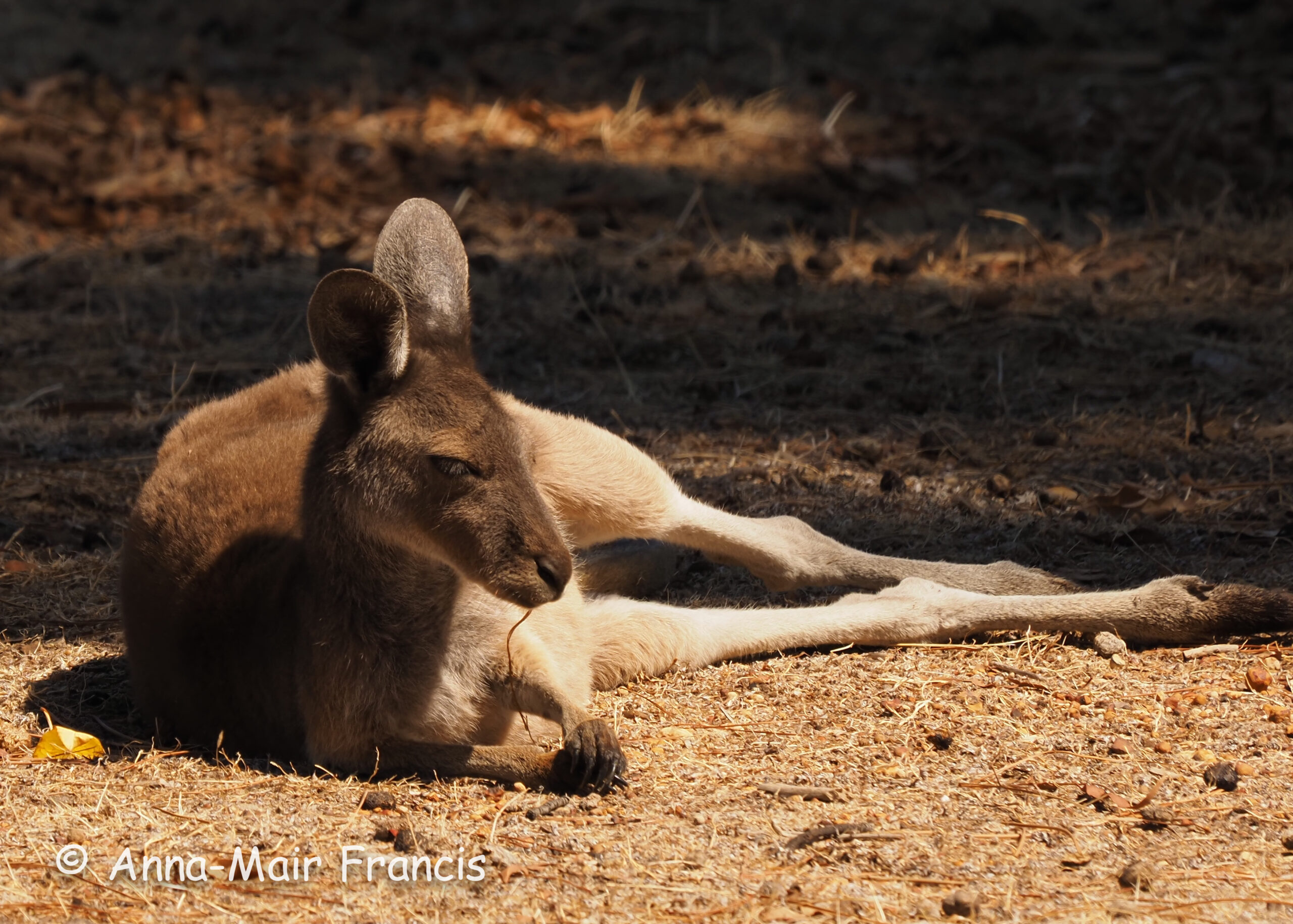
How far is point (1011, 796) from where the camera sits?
2.70 meters

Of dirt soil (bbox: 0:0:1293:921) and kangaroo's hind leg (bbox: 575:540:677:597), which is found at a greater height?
dirt soil (bbox: 0:0:1293:921)

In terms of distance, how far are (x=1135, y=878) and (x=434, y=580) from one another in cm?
152

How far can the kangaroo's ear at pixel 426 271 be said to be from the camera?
2.93 meters

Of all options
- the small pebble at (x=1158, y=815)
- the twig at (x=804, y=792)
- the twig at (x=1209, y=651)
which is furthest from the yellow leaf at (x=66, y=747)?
the twig at (x=1209, y=651)

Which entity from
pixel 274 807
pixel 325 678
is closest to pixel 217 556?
pixel 325 678

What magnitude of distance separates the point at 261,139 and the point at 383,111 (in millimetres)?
920

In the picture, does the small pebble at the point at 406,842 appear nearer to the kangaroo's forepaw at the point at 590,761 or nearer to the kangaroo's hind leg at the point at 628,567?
the kangaroo's forepaw at the point at 590,761

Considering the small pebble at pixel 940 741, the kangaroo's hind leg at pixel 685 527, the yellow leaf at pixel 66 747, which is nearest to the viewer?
the small pebble at pixel 940 741

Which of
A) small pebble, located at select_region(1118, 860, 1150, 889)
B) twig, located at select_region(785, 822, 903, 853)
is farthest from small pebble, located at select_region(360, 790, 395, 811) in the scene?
small pebble, located at select_region(1118, 860, 1150, 889)

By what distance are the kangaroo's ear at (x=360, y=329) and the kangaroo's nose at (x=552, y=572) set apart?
19.5 inches

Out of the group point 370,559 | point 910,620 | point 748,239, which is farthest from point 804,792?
point 748,239

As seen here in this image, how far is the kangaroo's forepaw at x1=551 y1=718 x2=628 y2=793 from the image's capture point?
2.74 meters

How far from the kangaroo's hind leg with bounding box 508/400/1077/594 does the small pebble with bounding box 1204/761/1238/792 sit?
953 millimetres

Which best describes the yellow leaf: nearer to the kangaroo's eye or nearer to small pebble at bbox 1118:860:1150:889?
the kangaroo's eye
